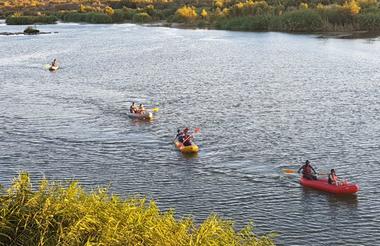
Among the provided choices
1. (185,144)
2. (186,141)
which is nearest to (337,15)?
(186,141)

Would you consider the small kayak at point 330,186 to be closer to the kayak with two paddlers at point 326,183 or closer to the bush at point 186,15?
the kayak with two paddlers at point 326,183

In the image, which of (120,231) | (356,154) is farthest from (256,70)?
(120,231)

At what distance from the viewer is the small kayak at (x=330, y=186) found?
26.8 metres

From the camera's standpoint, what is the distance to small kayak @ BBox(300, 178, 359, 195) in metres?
26.8

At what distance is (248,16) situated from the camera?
10450cm

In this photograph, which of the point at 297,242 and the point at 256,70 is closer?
the point at 297,242

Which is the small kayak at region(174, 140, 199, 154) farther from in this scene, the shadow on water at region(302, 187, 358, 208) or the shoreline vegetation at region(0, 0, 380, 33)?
the shoreline vegetation at region(0, 0, 380, 33)

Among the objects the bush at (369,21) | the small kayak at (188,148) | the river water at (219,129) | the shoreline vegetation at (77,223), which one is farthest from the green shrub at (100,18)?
the shoreline vegetation at (77,223)

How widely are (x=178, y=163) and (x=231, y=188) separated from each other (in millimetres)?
4799

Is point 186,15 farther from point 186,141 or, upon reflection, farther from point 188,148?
point 188,148

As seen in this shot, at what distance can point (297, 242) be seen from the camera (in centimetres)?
2259

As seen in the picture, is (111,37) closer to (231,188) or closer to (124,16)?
(124,16)

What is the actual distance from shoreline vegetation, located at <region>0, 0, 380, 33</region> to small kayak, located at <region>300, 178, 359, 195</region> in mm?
71693

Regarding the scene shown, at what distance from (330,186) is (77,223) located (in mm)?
17348
